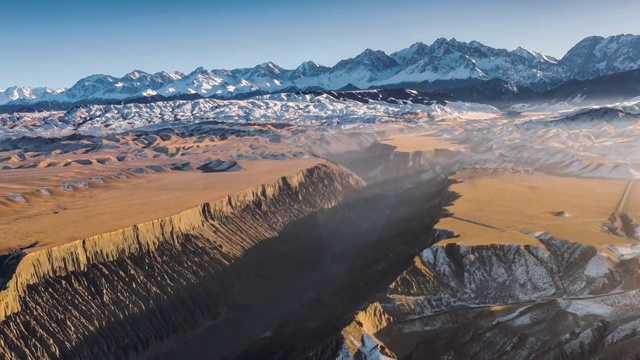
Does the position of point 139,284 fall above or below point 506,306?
below

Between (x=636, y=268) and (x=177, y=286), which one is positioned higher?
(x=636, y=268)

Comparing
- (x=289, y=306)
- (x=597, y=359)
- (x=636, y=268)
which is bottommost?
(x=289, y=306)

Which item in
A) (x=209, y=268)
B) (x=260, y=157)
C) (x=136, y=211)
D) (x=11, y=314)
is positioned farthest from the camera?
(x=260, y=157)

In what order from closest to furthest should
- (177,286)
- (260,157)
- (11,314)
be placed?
(11,314) < (177,286) < (260,157)

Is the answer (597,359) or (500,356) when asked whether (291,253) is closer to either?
(500,356)

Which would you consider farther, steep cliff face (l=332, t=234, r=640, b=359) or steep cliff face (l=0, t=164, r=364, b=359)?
steep cliff face (l=0, t=164, r=364, b=359)

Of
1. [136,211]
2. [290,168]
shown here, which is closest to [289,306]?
[136,211]

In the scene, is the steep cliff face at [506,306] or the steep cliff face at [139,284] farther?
the steep cliff face at [139,284]

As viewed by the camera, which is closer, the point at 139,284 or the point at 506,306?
the point at 506,306
